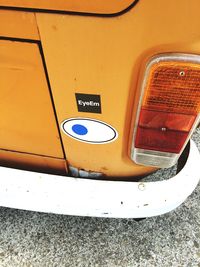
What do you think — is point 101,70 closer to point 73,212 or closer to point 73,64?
point 73,64

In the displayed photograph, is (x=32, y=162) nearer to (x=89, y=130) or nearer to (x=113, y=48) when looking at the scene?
(x=89, y=130)

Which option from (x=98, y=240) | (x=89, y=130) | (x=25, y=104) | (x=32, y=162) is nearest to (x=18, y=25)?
(x=25, y=104)

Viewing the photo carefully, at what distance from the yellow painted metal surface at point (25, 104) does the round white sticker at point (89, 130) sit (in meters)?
0.06

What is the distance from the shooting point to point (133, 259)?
1501 millimetres

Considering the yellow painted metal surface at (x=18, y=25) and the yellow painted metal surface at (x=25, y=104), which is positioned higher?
the yellow painted metal surface at (x=18, y=25)

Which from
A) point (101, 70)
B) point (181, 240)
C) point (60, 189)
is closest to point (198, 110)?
point (101, 70)

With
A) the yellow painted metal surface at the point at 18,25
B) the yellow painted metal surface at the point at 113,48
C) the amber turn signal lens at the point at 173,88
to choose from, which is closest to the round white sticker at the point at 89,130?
the yellow painted metal surface at the point at 113,48

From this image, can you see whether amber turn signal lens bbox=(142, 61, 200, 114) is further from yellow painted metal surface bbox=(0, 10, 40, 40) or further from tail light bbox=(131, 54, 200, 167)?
yellow painted metal surface bbox=(0, 10, 40, 40)

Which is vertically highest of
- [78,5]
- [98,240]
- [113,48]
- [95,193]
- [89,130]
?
[78,5]

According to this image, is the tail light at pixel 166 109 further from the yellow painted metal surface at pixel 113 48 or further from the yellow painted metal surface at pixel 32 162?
the yellow painted metal surface at pixel 32 162

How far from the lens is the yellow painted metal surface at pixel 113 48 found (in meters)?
0.69

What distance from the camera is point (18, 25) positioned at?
0.77m

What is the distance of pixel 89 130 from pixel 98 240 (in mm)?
762

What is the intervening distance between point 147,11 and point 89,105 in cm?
33
